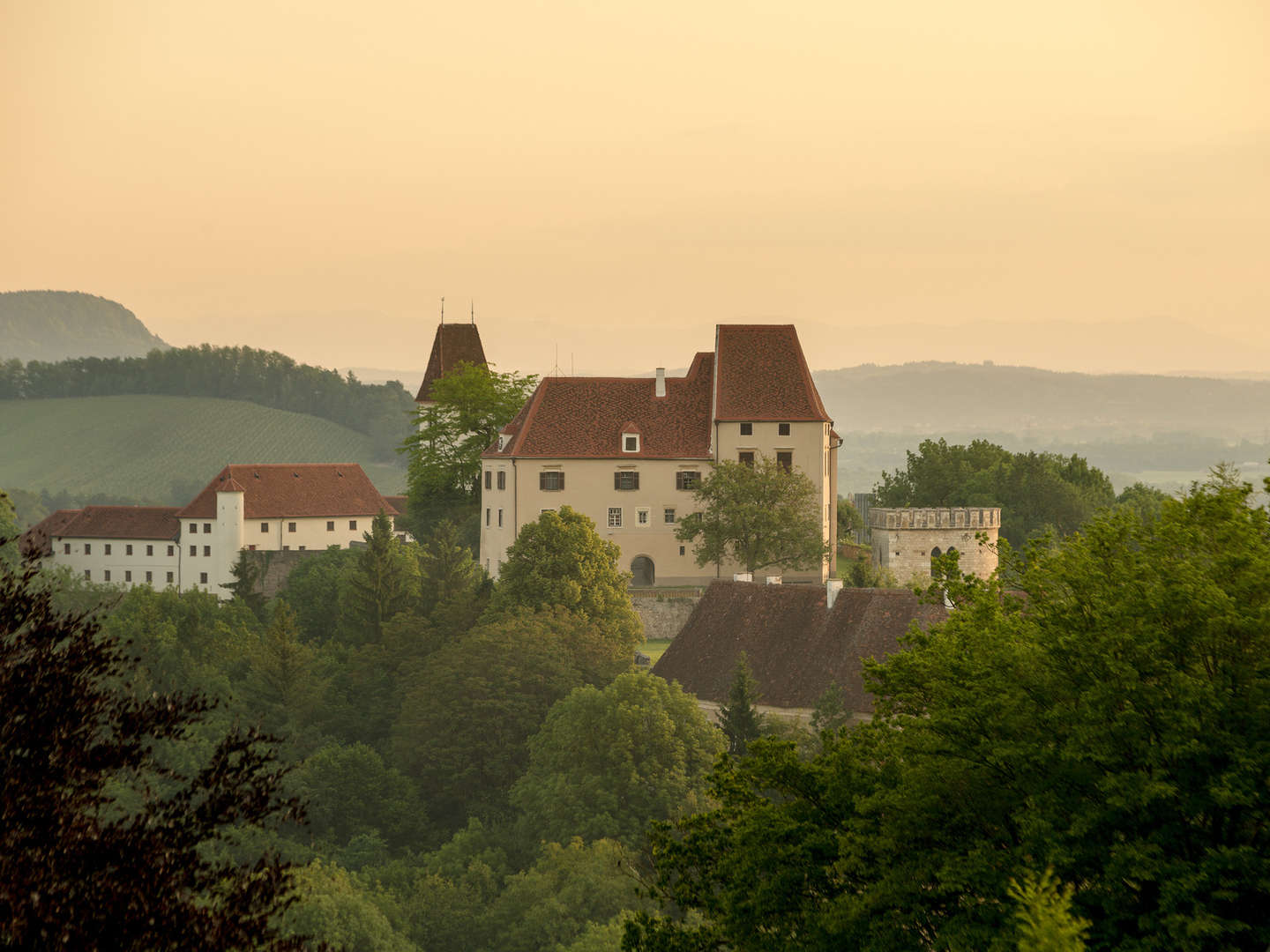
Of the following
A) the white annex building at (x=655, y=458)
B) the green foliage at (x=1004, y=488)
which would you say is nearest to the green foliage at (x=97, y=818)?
the white annex building at (x=655, y=458)

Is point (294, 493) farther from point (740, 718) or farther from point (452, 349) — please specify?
point (740, 718)

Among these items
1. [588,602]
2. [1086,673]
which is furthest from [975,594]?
[588,602]

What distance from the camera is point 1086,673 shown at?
71.1 ft

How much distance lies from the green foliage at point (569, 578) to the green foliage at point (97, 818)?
4967 cm

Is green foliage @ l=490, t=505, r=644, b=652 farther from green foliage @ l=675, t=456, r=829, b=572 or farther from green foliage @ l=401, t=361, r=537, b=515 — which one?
green foliage @ l=401, t=361, r=537, b=515

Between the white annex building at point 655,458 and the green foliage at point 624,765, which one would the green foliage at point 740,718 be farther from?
the white annex building at point 655,458

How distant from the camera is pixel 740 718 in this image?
177 ft

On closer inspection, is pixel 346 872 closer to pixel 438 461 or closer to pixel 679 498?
pixel 679 498

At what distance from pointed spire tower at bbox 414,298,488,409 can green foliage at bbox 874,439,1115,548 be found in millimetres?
25147

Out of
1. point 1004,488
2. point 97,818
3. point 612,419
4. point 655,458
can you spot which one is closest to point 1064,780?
point 97,818

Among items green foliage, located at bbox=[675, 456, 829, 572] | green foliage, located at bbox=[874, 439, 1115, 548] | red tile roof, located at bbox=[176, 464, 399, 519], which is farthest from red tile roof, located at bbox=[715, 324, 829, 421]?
red tile roof, located at bbox=[176, 464, 399, 519]

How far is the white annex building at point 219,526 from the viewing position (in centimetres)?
11319

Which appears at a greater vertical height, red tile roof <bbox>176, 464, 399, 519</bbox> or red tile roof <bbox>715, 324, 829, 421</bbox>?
red tile roof <bbox>715, 324, 829, 421</bbox>

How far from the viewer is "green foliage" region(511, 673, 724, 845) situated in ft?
178
